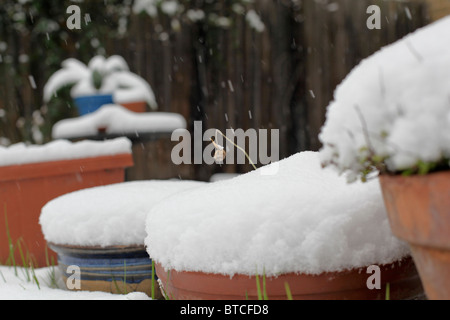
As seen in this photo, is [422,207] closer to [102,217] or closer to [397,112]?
[397,112]

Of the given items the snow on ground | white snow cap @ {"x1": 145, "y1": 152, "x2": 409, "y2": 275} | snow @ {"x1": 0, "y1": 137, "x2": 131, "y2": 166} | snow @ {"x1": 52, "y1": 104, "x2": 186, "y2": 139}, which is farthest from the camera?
snow @ {"x1": 52, "y1": 104, "x2": 186, "y2": 139}

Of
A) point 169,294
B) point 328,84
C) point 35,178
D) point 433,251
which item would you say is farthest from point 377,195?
point 328,84

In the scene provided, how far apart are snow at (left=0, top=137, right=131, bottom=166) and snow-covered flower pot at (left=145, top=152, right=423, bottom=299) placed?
4.42ft

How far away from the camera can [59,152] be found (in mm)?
2508

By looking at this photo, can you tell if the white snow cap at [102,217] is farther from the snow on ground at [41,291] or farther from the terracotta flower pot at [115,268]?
the snow on ground at [41,291]

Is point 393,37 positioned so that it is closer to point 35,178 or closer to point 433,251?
point 35,178

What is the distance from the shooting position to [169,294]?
141 cm

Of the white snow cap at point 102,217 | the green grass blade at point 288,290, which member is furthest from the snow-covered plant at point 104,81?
the green grass blade at point 288,290

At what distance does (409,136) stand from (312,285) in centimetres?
50

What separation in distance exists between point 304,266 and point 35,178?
67.9 inches

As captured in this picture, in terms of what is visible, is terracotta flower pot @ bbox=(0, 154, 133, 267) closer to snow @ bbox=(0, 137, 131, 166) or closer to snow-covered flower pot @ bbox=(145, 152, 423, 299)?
snow @ bbox=(0, 137, 131, 166)

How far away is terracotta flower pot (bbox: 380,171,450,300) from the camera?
2.67 ft
